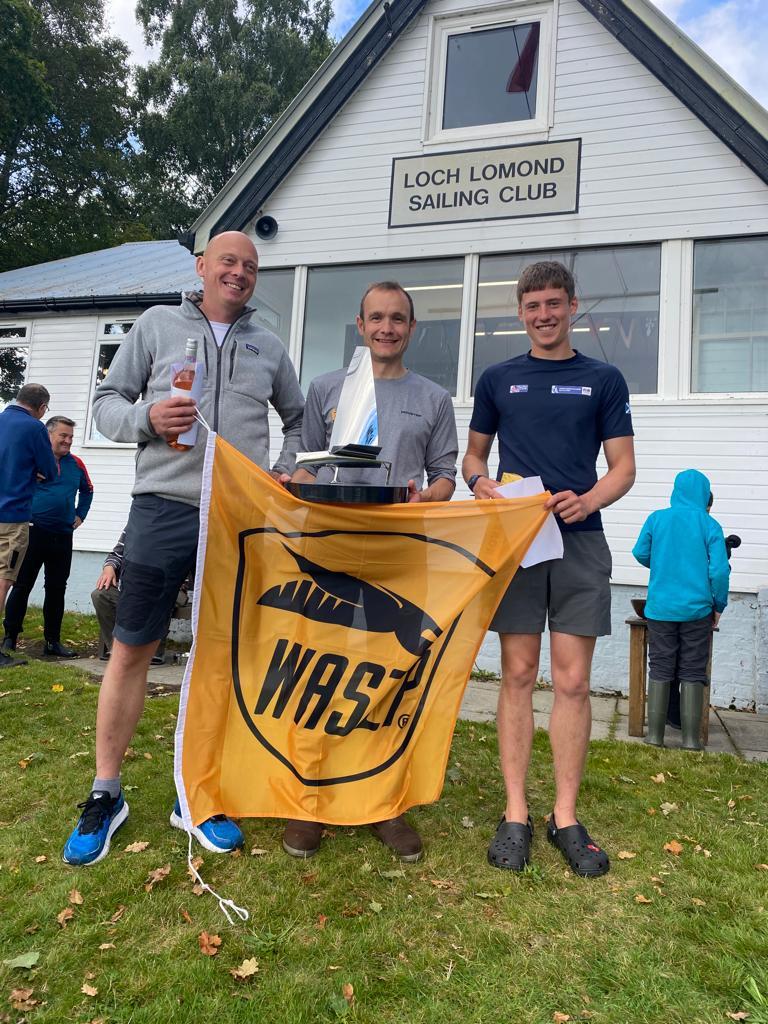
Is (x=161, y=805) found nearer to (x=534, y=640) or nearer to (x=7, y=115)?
(x=534, y=640)

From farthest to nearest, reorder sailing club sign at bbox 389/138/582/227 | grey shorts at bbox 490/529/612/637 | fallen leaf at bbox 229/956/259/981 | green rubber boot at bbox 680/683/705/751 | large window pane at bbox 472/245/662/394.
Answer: sailing club sign at bbox 389/138/582/227 → large window pane at bbox 472/245/662/394 → green rubber boot at bbox 680/683/705/751 → grey shorts at bbox 490/529/612/637 → fallen leaf at bbox 229/956/259/981

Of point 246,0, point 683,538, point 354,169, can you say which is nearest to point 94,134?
point 246,0

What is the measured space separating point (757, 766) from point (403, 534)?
10.1ft

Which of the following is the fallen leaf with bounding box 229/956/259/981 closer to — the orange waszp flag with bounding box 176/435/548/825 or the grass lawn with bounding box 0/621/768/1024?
the grass lawn with bounding box 0/621/768/1024

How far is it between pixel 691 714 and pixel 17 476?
18.1ft

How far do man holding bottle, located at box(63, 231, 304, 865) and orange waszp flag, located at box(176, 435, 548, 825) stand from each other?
0.20 m

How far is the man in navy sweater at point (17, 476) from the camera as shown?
577 centimetres

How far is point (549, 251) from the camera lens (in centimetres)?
741

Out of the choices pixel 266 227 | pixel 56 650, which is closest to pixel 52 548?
pixel 56 650

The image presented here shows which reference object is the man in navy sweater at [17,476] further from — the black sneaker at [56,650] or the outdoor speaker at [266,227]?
the outdoor speaker at [266,227]

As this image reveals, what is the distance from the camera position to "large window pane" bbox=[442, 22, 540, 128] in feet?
25.3

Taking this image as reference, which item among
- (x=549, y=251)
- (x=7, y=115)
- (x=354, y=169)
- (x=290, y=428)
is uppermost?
(x=7, y=115)

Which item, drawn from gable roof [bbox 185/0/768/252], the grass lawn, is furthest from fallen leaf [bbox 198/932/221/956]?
gable roof [bbox 185/0/768/252]

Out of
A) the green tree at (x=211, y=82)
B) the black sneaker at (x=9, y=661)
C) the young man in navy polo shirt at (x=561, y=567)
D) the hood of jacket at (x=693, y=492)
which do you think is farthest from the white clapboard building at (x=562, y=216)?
the green tree at (x=211, y=82)
